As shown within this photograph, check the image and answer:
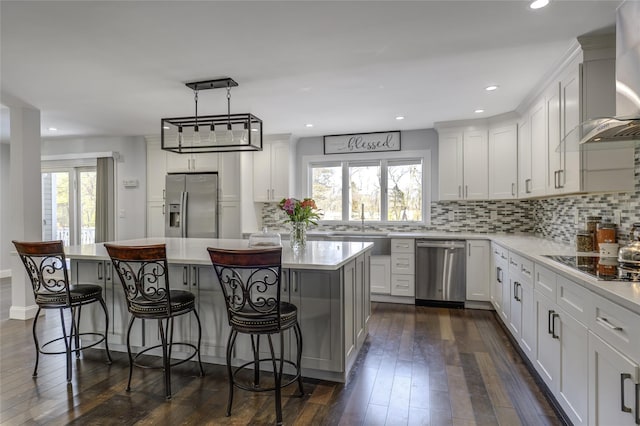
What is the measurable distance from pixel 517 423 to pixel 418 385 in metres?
0.65

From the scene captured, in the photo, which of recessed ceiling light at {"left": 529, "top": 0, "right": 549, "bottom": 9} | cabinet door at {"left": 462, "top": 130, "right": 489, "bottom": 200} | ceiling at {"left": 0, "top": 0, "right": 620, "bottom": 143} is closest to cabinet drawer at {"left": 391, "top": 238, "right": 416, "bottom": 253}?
cabinet door at {"left": 462, "top": 130, "right": 489, "bottom": 200}

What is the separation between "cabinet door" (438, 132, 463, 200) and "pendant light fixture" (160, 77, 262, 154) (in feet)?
9.22

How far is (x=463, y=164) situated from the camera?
4.91 meters

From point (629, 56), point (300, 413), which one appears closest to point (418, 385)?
point (300, 413)

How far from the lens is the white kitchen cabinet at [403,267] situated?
15.7 ft

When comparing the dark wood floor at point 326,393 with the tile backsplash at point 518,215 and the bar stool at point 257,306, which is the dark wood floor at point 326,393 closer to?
the bar stool at point 257,306

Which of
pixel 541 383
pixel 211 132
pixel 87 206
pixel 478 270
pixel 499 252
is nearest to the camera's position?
pixel 541 383

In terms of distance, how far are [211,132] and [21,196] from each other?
275 centimetres

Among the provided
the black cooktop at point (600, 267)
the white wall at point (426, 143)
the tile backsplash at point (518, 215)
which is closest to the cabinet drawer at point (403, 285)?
the tile backsplash at point (518, 215)

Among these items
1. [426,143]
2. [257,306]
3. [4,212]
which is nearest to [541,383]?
[257,306]

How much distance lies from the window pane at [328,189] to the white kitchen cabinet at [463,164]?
1.65m

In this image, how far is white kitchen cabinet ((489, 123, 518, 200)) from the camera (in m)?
4.50

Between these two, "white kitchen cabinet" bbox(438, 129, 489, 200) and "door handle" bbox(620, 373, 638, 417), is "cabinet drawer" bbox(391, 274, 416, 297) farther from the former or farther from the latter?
"door handle" bbox(620, 373, 638, 417)

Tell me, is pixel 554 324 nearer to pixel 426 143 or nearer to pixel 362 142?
pixel 426 143
